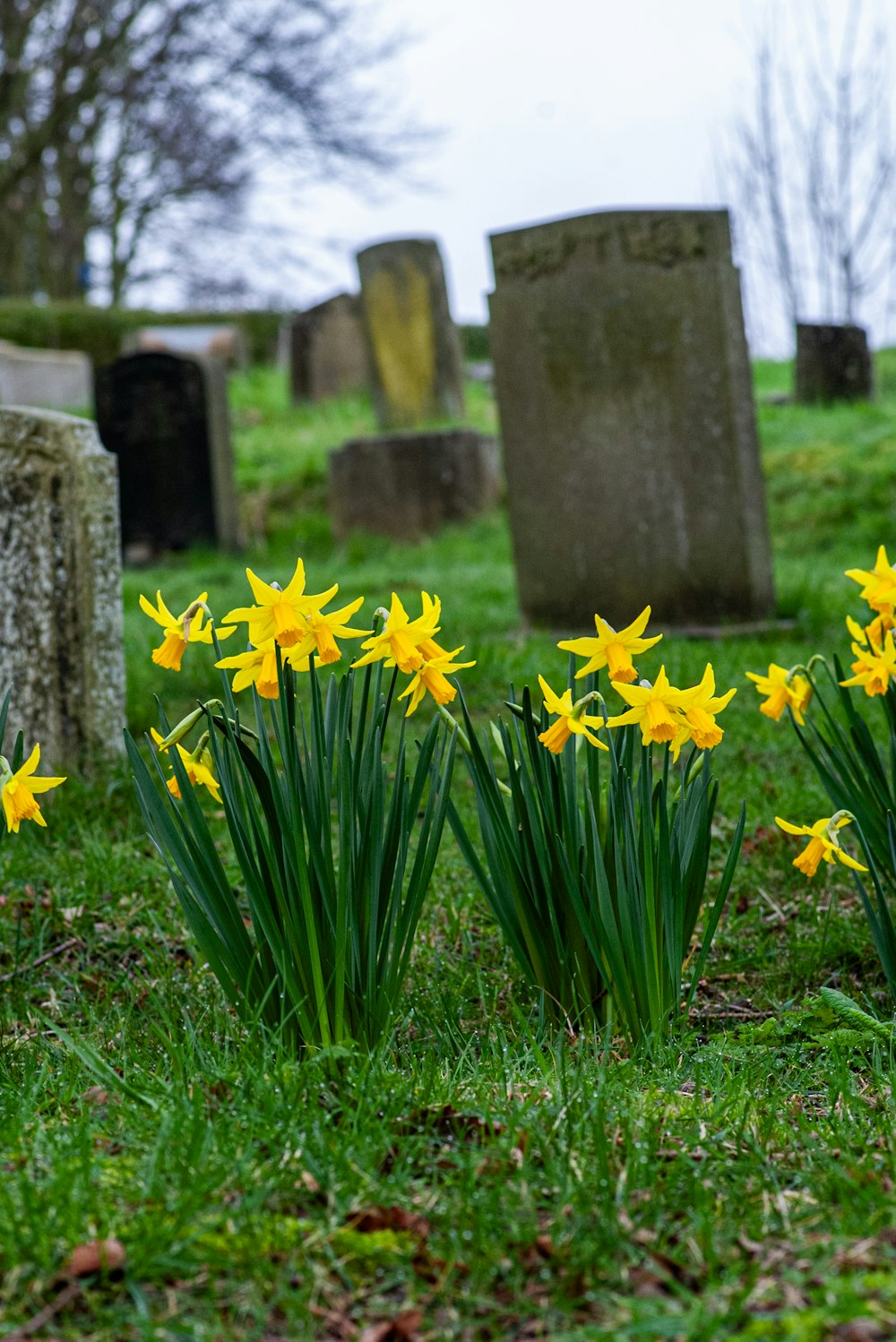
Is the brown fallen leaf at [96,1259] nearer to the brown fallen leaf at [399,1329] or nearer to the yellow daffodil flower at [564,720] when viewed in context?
the brown fallen leaf at [399,1329]

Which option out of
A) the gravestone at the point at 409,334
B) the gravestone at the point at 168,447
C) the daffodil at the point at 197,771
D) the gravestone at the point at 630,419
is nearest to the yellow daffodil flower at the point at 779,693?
the daffodil at the point at 197,771

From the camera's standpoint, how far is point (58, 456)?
382 centimetres

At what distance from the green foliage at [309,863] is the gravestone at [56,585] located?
1847 millimetres

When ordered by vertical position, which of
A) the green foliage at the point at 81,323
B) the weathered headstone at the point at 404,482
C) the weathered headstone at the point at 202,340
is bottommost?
the weathered headstone at the point at 404,482

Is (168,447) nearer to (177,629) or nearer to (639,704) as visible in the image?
(177,629)

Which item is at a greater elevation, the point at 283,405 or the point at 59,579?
the point at 283,405

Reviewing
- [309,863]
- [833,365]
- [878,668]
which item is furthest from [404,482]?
[309,863]

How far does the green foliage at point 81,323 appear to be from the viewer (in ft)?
58.9

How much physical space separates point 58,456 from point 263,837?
2201mm

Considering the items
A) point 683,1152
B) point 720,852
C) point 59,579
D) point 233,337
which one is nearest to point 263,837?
point 683,1152

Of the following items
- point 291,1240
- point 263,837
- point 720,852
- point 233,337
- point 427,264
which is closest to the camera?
point 291,1240

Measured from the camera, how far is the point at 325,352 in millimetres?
15133

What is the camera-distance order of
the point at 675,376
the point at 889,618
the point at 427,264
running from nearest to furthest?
the point at 889,618, the point at 675,376, the point at 427,264

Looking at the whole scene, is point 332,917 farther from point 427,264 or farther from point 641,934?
point 427,264
